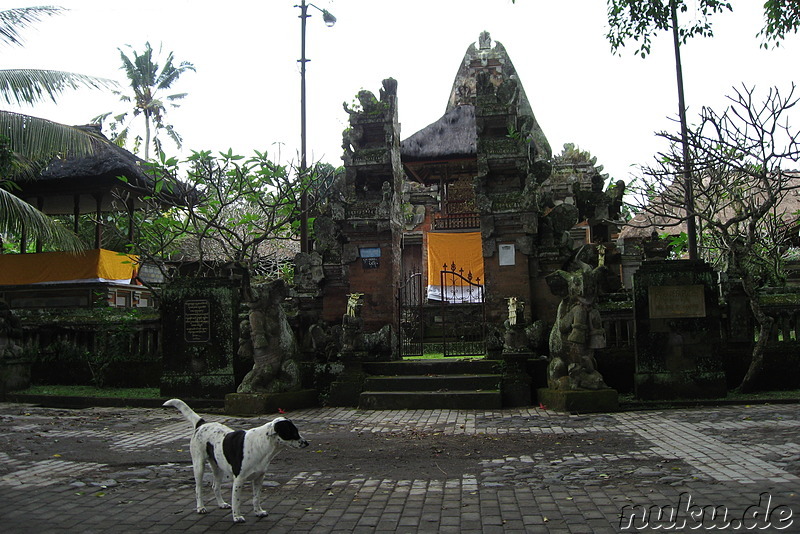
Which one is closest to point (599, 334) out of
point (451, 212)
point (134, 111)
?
point (451, 212)

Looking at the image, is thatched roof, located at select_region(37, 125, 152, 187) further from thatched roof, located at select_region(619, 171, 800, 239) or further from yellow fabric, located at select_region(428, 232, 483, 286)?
thatched roof, located at select_region(619, 171, 800, 239)

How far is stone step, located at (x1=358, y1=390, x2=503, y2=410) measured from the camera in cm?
1091

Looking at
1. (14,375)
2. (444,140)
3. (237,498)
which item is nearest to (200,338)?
(14,375)

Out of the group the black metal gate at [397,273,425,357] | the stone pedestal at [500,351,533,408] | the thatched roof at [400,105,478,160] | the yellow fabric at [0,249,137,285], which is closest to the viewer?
the stone pedestal at [500,351,533,408]

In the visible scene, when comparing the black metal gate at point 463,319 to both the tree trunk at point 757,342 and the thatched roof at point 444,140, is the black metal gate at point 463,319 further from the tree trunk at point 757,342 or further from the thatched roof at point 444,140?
the thatched roof at point 444,140

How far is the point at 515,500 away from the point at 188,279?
815 centimetres

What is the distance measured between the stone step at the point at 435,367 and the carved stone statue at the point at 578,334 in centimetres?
148

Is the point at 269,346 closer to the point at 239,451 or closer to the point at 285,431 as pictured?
the point at 239,451

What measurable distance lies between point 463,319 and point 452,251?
3073mm

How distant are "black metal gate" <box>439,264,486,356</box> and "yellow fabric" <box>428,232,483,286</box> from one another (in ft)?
1.50

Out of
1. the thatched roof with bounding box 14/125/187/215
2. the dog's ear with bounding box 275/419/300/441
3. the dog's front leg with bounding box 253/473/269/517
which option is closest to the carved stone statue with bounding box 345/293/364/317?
the dog's front leg with bounding box 253/473/269/517

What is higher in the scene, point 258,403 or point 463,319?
point 463,319

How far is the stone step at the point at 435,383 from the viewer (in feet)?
37.3

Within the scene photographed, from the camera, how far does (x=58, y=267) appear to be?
65.3ft
